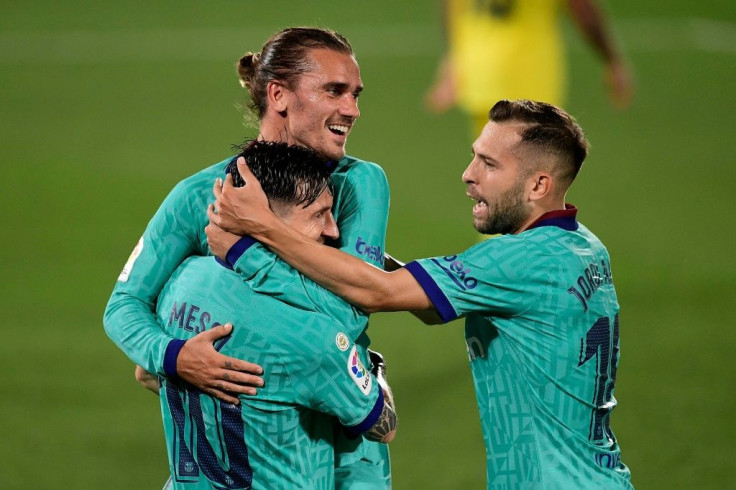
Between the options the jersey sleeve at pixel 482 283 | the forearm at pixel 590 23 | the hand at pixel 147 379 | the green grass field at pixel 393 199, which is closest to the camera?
the jersey sleeve at pixel 482 283

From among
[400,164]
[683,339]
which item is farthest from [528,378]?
[400,164]

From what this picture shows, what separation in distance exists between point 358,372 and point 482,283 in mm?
522

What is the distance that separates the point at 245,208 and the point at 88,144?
32.8 feet

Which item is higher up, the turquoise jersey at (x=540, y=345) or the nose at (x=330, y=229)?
the nose at (x=330, y=229)

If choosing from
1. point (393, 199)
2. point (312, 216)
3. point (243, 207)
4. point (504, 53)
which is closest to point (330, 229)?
point (312, 216)

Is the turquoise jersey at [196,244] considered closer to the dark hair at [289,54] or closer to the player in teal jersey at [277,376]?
the player in teal jersey at [277,376]

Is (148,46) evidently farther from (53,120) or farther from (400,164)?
(400,164)

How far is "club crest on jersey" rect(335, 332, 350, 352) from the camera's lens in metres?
3.01

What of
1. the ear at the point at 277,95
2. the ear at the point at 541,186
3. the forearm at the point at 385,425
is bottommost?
the forearm at the point at 385,425

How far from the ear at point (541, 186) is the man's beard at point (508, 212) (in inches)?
1.2

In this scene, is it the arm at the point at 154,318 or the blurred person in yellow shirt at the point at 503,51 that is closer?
the arm at the point at 154,318

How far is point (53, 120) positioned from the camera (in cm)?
1361

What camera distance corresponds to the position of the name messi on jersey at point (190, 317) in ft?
10.0

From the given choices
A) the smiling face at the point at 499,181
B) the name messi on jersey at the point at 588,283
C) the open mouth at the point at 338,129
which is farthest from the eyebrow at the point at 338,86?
the name messi on jersey at the point at 588,283
